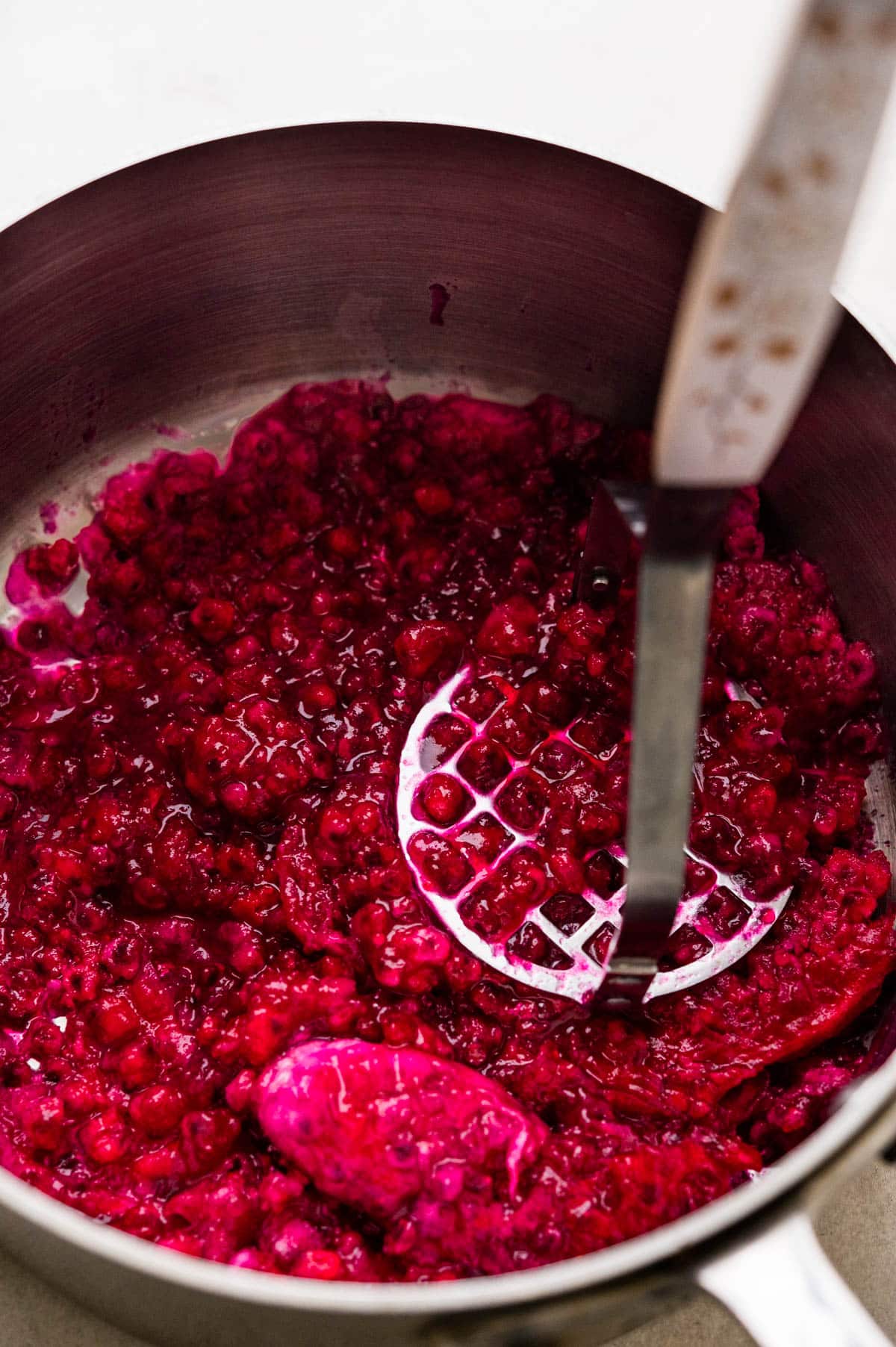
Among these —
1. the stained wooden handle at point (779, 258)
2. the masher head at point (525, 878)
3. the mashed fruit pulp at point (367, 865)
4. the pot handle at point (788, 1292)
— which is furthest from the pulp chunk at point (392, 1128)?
the stained wooden handle at point (779, 258)

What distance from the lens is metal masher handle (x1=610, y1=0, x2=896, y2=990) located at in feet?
1.65

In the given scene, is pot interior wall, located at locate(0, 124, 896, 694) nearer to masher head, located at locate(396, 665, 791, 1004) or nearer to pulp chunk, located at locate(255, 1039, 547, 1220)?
masher head, located at locate(396, 665, 791, 1004)

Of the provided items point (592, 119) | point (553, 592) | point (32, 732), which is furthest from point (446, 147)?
point (32, 732)

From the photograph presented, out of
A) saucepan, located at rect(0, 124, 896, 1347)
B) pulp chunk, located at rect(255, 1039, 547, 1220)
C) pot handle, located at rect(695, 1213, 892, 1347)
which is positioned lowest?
pulp chunk, located at rect(255, 1039, 547, 1220)

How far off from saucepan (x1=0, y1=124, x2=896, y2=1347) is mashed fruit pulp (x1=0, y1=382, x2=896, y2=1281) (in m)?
0.05

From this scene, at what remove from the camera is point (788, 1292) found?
0.61 meters

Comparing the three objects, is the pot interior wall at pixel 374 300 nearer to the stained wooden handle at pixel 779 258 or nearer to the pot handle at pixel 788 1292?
the stained wooden handle at pixel 779 258

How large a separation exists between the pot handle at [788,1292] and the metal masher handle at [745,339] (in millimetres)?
257

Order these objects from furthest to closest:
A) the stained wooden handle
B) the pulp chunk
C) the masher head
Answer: the masher head → the pulp chunk → the stained wooden handle

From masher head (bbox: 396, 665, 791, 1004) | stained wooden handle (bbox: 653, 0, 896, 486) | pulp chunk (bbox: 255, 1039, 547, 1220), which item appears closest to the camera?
stained wooden handle (bbox: 653, 0, 896, 486)

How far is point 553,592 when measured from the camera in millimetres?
1173

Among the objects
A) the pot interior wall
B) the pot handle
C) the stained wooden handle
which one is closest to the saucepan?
the pot interior wall

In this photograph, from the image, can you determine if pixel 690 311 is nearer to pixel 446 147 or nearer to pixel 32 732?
pixel 446 147

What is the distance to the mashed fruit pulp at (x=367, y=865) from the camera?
2.95 feet
